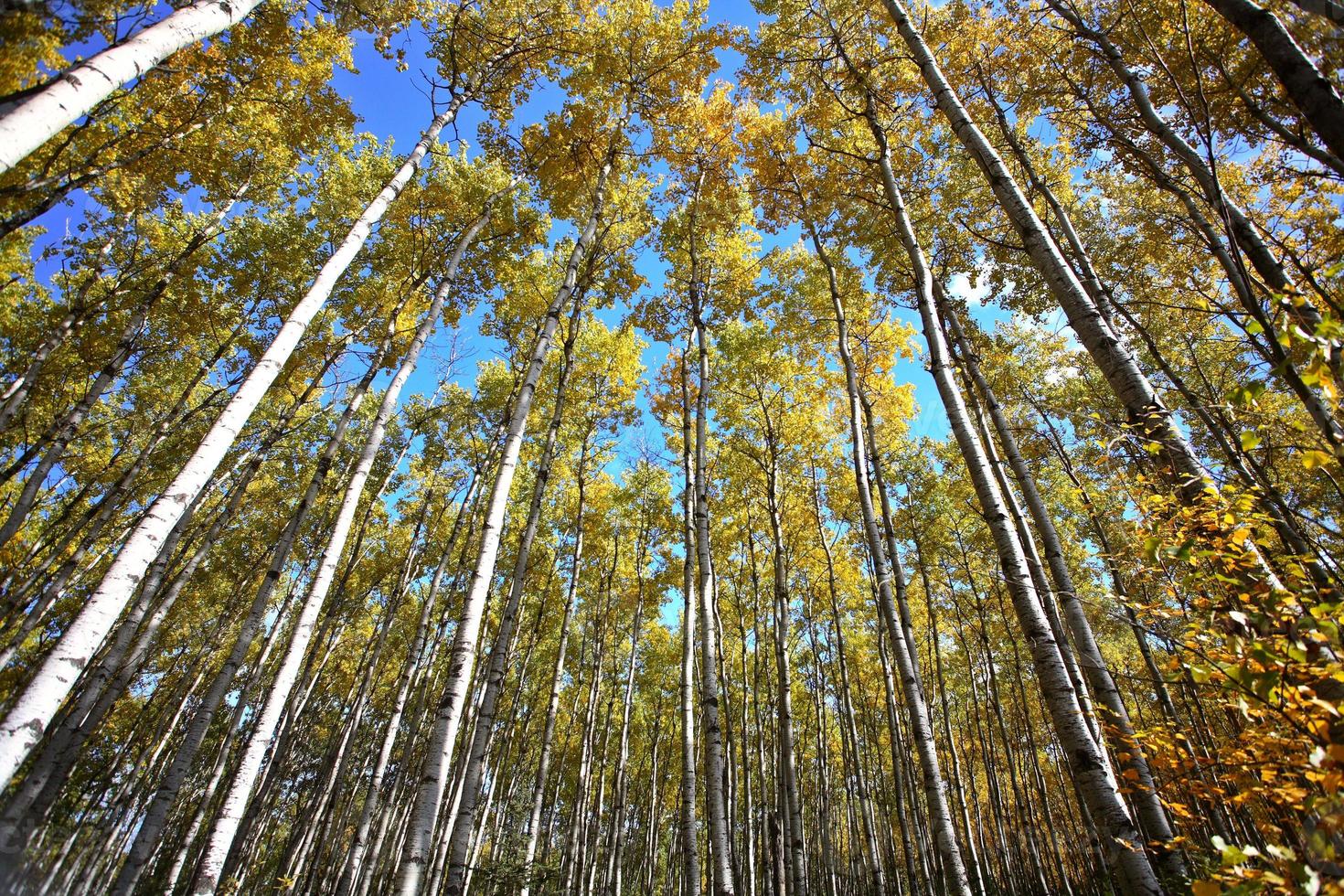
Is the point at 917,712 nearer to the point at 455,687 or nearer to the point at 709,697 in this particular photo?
the point at 709,697

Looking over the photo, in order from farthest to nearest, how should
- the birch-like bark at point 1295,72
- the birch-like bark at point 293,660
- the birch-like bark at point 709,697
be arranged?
the birch-like bark at point 709,697 < the birch-like bark at point 293,660 < the birch-like bark at point 1295,72

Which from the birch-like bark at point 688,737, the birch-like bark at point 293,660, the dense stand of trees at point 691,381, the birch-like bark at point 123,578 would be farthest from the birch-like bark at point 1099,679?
the birch-like bark at point 293,660

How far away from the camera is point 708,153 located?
30.0 feet

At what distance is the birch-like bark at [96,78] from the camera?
265 centimetres

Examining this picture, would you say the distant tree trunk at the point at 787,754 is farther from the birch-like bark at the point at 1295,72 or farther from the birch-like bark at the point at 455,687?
the birch-like bark at the point at 1295,72

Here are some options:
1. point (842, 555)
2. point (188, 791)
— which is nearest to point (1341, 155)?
point (842, 555)

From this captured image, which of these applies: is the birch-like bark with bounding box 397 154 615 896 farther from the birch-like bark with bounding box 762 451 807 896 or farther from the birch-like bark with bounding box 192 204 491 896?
the birch-like bark with bounding box 762 451 807 896

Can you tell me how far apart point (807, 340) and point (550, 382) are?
476 centimetres

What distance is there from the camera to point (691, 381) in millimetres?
11062

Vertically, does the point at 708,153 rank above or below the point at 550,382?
above

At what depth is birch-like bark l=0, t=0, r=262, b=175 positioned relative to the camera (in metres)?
2.65

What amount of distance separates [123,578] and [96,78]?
2.80 m

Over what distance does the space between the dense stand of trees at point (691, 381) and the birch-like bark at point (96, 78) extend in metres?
0.02

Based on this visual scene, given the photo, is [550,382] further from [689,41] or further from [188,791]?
[188,791]
